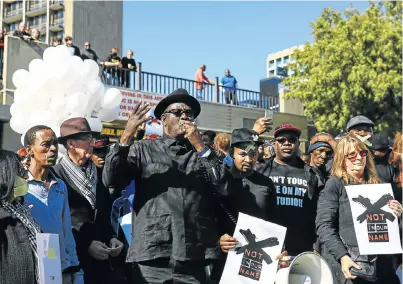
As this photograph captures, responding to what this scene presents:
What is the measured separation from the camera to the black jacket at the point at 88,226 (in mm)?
5098

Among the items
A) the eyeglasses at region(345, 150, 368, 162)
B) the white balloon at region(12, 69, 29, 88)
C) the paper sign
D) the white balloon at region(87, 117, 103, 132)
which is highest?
the white balloon at region(12, 69, 29, 88)

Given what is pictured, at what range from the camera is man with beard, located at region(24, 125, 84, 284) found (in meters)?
4.36

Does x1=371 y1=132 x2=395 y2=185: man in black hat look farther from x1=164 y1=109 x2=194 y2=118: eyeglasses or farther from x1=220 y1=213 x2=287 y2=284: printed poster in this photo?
x1=164 y1=109 x2=194 y2=118: eyeglasses

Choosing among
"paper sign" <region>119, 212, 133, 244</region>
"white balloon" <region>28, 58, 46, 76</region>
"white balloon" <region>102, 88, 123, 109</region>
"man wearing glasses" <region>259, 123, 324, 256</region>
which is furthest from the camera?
"white balloon" <region>102, 88, 123, 109</region>

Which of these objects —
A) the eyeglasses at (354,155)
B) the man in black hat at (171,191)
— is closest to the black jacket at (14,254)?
the man in black hat at (171,191)

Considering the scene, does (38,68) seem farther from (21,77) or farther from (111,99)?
(111,99)

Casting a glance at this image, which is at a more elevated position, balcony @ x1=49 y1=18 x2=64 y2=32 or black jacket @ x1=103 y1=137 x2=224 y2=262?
balcony @ x1=49 y1=18 x2=64 y2=32

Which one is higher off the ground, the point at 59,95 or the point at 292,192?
the point at 59,95

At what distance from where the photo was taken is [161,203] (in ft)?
14.5

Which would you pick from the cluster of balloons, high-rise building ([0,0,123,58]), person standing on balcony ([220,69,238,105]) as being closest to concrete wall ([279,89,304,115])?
person standing on balcony ([220,69,238,105])

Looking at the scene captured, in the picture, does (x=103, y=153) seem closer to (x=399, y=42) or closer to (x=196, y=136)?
(x=196, y=136)

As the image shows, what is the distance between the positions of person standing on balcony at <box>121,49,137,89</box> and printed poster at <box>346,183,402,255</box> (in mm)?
16001

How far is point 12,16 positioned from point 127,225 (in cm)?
7990

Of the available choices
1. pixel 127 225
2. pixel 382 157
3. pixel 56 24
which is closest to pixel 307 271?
pixel 127 225
